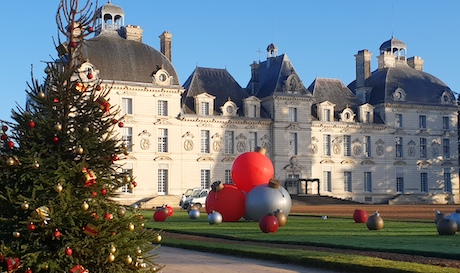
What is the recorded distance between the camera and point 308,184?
5444 centimetres

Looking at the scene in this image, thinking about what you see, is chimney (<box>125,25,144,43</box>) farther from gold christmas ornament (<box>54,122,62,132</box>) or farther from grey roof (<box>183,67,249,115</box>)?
gold christmas ornament (<box>54,122,62,132</box>)

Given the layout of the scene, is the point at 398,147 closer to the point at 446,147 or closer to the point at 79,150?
the point at 446,147

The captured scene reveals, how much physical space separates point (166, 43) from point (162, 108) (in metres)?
6.34

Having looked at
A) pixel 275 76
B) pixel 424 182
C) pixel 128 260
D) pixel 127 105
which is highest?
pixel 275 76

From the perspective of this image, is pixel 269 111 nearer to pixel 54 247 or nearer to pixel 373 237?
pixel 373 237

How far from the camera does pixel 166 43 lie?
52.8 m

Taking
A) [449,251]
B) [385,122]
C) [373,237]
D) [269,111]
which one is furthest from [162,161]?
[449,251]

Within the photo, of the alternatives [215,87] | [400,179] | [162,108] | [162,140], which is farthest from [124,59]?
[400,179]

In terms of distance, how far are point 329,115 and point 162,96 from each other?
15.4 m

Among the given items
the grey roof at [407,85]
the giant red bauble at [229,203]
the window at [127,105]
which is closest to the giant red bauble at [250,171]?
the giant red bauble at [229,203]

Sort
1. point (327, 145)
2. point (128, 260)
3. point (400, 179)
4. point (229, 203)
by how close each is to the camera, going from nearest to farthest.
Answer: point (128, 260) < point (229, 203) < point (327, 145) < point (400, 179)

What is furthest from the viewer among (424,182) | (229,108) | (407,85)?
(407,85)

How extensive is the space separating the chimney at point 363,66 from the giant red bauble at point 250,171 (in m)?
36.6

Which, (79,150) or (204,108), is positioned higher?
(204,108)
